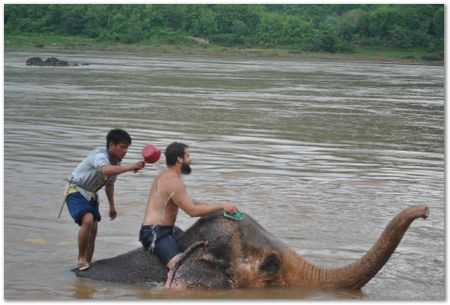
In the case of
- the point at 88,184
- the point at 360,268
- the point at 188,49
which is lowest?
the point at 188,49

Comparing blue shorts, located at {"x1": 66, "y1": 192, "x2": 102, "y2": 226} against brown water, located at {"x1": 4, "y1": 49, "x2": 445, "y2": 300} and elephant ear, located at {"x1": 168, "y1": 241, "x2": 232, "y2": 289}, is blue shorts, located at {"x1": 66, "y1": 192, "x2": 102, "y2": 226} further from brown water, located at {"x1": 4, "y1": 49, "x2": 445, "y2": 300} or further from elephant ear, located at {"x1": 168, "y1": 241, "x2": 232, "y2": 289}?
elephant ear, located at {"x1": 168, "y1": 241, "x2": 232, "y2": 289}

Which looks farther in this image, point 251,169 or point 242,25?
point 242,25

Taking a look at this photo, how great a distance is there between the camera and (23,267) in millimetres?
8648

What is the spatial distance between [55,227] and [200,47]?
5679 centimetres

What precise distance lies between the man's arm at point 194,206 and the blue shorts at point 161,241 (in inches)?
10.3

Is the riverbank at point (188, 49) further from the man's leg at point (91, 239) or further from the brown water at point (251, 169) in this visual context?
the man's leg at point (91, 239)

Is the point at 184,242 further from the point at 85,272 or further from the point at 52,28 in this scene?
the point at 52,28

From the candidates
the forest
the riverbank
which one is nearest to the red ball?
the forest

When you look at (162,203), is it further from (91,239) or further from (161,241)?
(91,239)

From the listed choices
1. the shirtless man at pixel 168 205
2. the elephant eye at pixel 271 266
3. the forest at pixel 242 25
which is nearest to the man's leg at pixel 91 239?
the shirtless man at pixel 168 205

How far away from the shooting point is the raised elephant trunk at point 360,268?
6.77 meters

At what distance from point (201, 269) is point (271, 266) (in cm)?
55

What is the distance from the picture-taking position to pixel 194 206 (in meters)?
7.41

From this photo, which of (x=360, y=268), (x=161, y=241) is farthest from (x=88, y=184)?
(x=360, y=268)
